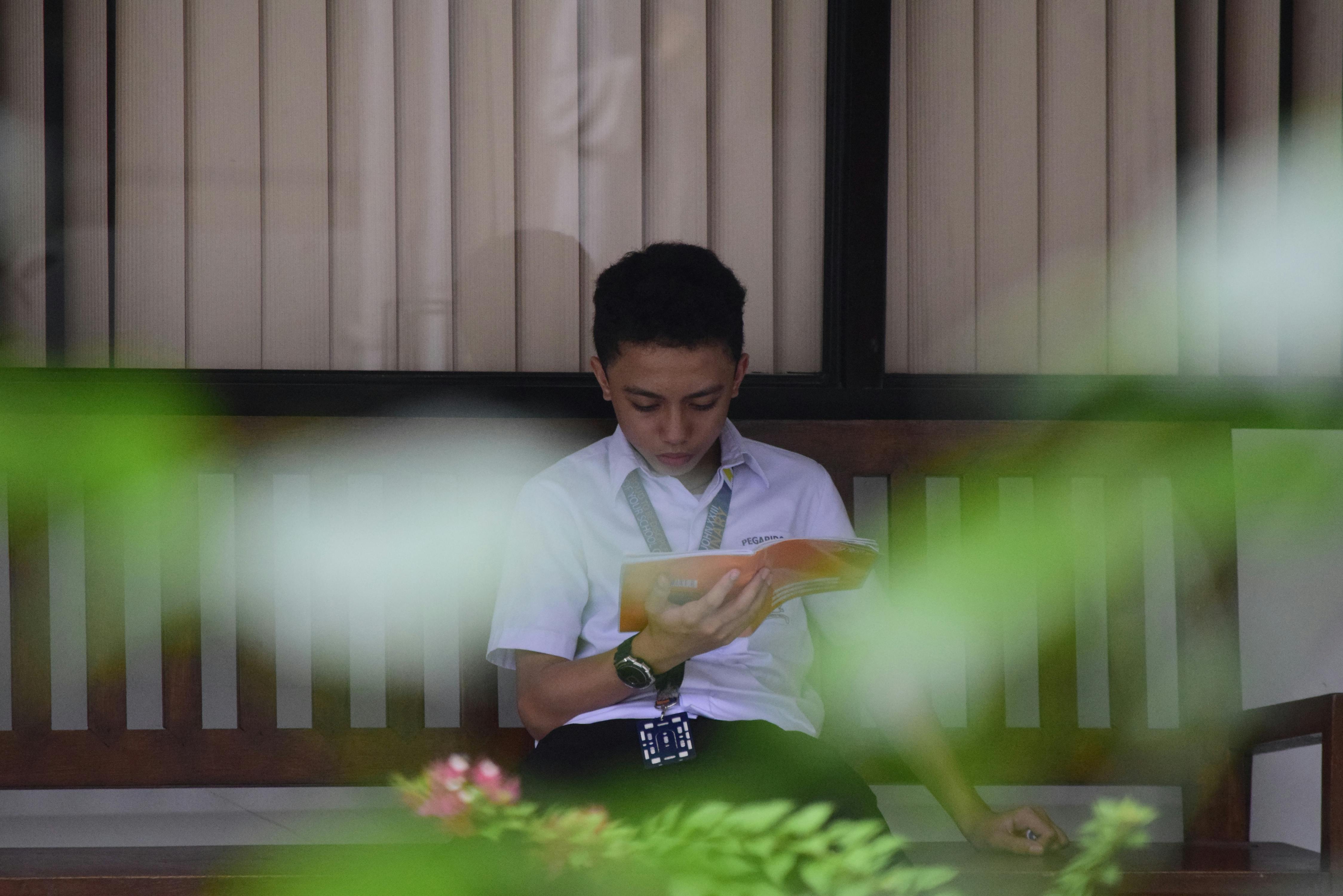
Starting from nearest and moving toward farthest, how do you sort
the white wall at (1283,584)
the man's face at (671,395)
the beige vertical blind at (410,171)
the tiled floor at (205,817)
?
the man's face at (671,395) < the beige vertical blind at (410,171) < the tiled floor at (205,817) < the white wall at (1283,584)

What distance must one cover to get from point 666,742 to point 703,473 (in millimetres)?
470

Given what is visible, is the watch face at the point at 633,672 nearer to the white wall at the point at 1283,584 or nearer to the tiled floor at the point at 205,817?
the tiled floor at the point at 205,817

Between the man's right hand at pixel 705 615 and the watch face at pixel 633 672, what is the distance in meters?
0.04

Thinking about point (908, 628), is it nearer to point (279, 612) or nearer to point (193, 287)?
point (279, 612)

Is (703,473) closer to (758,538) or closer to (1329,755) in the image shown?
(758,538)

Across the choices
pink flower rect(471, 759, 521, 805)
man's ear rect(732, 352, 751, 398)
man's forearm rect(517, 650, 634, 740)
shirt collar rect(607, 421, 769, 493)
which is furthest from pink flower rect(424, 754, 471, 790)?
man's ear rect(732, 352, 751, 398)

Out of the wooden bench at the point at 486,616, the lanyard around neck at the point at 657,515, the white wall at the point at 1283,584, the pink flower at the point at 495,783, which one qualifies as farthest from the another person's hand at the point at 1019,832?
the white wall at the point at 1283,584

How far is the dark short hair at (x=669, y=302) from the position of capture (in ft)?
5.22

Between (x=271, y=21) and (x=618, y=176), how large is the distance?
2.52 feet

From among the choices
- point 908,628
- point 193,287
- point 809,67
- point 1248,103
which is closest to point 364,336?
point 193,287

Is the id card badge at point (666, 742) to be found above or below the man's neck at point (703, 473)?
below

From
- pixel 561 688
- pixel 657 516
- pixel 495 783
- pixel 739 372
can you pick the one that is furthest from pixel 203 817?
pixel 739 372

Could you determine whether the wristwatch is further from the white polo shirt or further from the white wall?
the white wall

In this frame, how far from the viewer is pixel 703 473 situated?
69.9 inches
